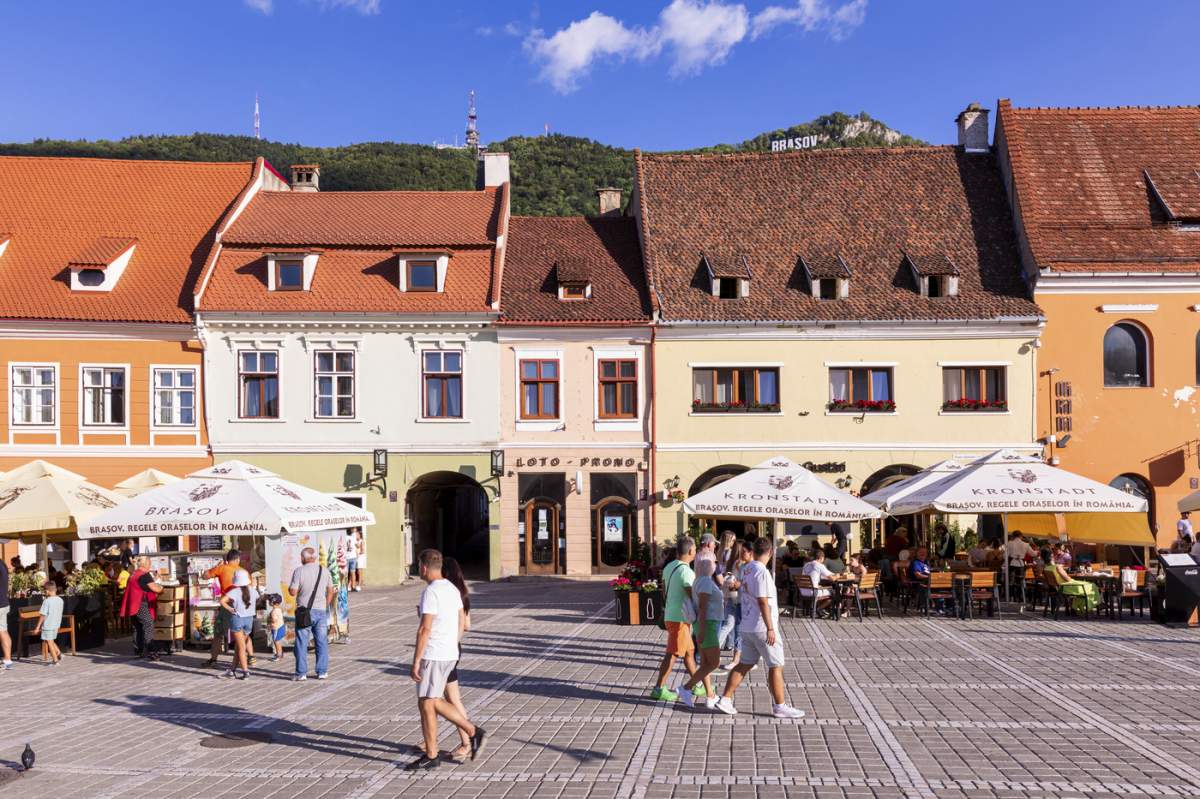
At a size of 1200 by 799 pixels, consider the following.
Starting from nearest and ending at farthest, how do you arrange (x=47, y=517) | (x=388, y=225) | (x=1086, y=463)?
(x=47, y=517) → (x=1086, y=463) → (x=388, y=225)

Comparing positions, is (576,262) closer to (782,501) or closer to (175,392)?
(175,392)

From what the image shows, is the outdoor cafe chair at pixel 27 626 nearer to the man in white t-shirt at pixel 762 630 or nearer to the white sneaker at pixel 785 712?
the man in white t-shirt at pixel 762 630

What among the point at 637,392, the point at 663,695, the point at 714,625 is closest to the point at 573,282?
the point at 637,392

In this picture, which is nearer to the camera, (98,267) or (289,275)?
(98,267)

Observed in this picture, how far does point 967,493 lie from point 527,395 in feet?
44.5

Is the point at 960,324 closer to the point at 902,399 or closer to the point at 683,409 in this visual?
the point at 902,399

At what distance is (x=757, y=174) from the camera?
3484cm

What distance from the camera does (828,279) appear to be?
102 feet

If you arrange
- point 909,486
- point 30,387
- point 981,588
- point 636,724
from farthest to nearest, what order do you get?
point 30,387
point 909,486
point 981,588
point 636,724

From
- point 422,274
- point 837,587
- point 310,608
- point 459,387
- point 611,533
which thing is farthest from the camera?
point 422,274

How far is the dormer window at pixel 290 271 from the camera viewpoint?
30.6 m

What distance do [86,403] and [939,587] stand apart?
72.6 ft

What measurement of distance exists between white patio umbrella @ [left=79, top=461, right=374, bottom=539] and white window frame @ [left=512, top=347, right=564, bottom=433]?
12.4 metres

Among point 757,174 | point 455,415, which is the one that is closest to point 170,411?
point 455,415
